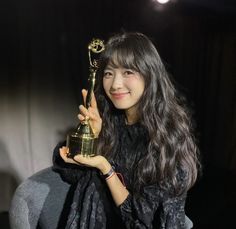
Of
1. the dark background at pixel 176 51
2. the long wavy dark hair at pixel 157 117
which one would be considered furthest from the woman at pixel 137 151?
the dark background at pixel 176 51

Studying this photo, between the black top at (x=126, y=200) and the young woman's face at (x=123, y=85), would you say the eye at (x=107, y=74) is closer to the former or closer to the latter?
the young woman's face at (x=123, y=85)

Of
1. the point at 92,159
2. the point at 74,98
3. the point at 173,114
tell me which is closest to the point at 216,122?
the point at 74,98

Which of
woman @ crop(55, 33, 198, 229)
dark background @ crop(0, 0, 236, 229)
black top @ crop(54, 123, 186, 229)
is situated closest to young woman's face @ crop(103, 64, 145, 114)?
woman @ crop(55, 33, 198, 229)

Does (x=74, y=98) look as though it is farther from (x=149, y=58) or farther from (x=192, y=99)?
(x=149, y=58)

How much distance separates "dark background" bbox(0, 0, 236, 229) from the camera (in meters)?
2.01

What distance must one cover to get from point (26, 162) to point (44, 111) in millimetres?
319

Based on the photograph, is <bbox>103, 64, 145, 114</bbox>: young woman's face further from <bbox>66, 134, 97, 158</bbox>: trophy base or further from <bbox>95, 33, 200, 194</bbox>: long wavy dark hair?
<bbox>66, 134, 97, 158</bbox>: trophy base

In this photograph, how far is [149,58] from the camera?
961 mm

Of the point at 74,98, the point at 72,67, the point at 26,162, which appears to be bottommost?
the point at 26,162

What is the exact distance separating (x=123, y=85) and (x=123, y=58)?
7 cm

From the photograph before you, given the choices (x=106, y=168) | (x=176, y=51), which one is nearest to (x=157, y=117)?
(x=106, y=168)

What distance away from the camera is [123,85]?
95 centimetres

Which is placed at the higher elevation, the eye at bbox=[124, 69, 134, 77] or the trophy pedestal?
the eye at bbox=[124, 69, 134, 77]

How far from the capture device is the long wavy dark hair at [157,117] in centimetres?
96
